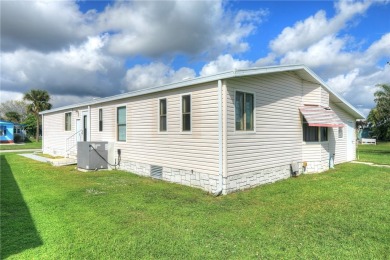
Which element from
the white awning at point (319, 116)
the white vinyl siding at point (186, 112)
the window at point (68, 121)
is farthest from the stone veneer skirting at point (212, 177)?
the window at point (68, 121)

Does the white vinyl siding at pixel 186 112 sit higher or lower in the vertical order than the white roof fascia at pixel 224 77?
lower

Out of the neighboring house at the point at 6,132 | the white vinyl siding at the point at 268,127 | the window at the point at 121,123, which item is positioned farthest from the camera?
the neighboring house at the point at 6,132

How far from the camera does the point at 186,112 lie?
8.78m

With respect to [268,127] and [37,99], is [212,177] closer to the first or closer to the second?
[268,127]

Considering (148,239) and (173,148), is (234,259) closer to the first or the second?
(148,239)

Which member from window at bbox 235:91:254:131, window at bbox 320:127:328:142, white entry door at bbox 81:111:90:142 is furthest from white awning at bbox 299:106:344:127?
white entry door at bbox 81:111:90:142

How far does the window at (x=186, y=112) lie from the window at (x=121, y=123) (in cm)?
425

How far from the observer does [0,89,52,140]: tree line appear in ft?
128

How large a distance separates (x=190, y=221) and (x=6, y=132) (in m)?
41.5

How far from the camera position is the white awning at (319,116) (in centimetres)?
1053

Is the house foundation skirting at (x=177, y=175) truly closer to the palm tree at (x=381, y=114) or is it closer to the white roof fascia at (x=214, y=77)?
the white roof fascia at (x=214, y=77)

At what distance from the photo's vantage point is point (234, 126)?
7.86 metres

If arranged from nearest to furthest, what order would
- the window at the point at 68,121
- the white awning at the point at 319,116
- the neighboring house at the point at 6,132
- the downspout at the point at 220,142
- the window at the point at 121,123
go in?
the downspout at the point at 220,142
the white awning at the point at 319,116
the window at the point at 121,123
the window at the point at 68,121
the neighboring house at the point at 6,132

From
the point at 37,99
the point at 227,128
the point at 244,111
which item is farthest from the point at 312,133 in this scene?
the point at 37,99
